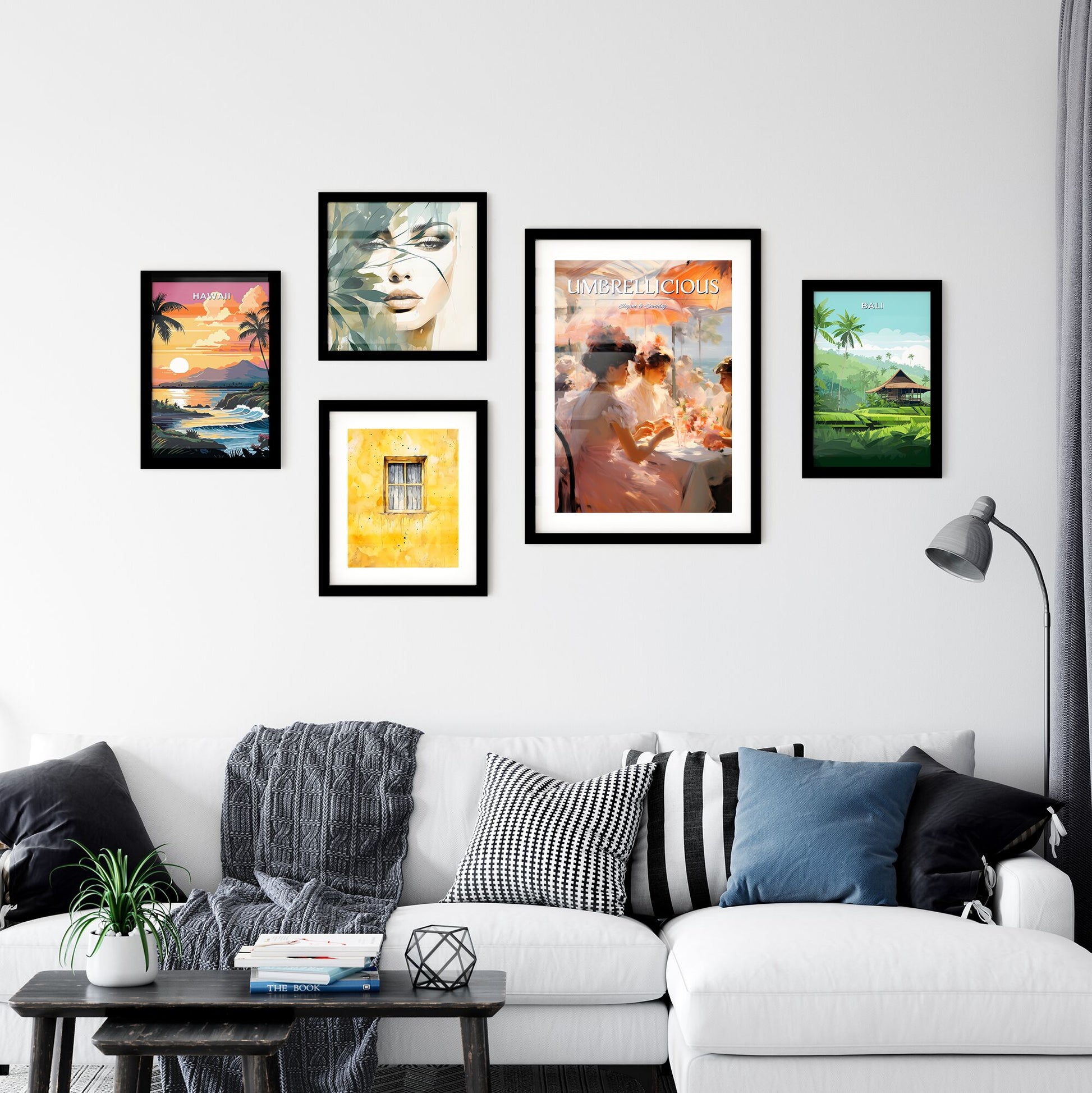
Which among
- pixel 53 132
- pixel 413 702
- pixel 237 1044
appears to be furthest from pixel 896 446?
pixel 53 132

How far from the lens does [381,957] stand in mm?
2281

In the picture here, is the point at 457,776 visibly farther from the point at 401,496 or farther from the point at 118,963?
the point at 118,963

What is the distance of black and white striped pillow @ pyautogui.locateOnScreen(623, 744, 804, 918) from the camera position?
8.73ft

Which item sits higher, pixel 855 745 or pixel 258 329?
pixel 258 329

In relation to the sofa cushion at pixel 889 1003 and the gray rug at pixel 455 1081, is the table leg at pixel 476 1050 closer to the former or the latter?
the sofa cushion at pixel 889 1003

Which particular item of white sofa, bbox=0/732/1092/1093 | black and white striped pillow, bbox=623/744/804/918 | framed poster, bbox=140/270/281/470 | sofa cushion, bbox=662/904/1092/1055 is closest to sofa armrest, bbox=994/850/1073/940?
white sofa, bbox=0/732/1092/1093

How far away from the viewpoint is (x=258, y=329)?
3.19 m

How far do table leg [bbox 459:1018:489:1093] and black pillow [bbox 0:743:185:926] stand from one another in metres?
1.05

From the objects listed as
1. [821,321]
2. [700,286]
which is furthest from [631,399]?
[821,321]

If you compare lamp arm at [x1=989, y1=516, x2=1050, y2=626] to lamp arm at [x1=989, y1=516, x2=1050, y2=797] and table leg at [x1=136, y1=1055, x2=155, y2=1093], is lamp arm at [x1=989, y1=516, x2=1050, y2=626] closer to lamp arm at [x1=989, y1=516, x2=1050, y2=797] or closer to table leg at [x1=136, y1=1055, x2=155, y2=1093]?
lamp arm at [x1=989, y1=516, x2=1050, y2=797]

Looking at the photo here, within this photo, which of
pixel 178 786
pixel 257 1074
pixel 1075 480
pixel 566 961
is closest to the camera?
pixel 257 1074

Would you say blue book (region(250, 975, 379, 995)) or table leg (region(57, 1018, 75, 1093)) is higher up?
blue book (region(250, 975, 379, 995))

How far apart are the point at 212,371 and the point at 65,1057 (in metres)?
1.86

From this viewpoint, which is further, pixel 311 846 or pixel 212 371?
pixel 212 371
